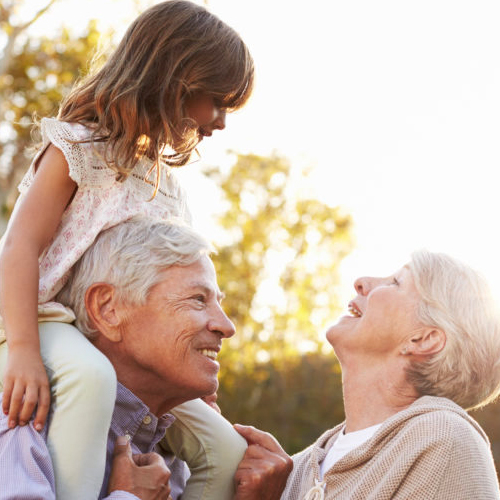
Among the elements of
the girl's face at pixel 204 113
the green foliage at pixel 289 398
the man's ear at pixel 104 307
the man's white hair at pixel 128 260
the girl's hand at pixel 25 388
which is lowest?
the green foliage at pixel 289 398

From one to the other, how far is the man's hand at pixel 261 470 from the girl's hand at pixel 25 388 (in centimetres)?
79

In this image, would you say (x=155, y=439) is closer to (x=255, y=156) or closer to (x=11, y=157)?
(x=255, y=156)

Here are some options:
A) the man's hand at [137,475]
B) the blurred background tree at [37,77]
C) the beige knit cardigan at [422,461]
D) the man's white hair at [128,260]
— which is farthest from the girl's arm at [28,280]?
the blurred background tree at [37,77]

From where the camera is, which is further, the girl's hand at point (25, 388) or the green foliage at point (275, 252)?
the green foliage at point (275, 252)

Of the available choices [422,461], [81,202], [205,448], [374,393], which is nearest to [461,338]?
[374,393]

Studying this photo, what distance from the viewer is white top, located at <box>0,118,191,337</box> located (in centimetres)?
276

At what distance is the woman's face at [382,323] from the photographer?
2883mm

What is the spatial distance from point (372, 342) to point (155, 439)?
81 cm

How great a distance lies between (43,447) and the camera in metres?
2.34

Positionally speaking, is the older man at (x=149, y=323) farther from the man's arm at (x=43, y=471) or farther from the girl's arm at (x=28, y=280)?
the girl's arm at (x=28, y=280)

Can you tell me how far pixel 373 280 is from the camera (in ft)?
10.1

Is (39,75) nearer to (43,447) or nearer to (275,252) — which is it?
(275,252)

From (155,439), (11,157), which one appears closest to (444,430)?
(155,439)

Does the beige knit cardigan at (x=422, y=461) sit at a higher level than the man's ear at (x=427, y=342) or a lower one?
lower
